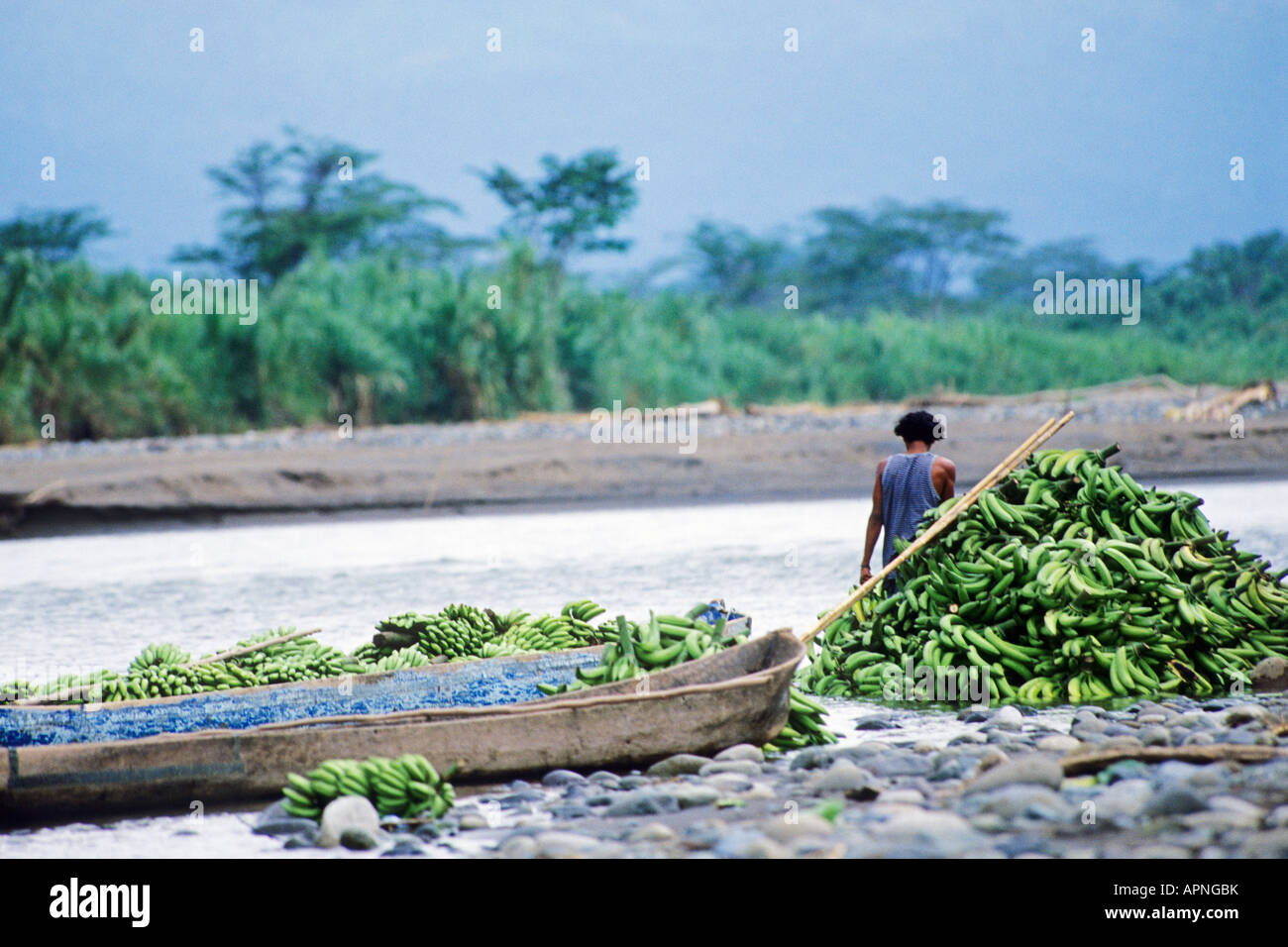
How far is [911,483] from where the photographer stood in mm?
6883

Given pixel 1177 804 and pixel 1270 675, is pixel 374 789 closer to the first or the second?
pixel 1177 804

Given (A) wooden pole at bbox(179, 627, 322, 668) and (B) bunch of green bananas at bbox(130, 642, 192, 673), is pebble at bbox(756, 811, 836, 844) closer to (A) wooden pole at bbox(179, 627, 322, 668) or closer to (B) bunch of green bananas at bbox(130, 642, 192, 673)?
(A) wooden pole at bbox(179, 627, 322, 668)

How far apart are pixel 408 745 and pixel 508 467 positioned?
10.6 m

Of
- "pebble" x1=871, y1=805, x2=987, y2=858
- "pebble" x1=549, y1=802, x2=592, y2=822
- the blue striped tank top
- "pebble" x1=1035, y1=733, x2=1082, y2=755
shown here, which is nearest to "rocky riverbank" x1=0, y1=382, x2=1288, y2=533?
the blue striped tank top

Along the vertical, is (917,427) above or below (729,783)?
above

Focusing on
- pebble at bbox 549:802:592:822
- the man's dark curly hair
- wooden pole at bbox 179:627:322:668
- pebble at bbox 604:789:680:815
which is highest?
the man's dark curly hair

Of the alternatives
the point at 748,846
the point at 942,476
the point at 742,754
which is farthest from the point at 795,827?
the point at 942,476

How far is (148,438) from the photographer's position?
18.7m

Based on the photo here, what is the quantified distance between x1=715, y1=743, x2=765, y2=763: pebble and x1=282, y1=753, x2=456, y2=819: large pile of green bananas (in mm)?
997

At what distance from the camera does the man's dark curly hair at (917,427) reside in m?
6.81

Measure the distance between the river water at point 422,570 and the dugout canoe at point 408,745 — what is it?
1.02m

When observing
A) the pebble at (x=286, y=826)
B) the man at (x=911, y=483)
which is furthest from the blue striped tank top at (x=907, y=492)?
the pebble at (x=286, y=826)

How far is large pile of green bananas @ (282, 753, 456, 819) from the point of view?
4.68 meters

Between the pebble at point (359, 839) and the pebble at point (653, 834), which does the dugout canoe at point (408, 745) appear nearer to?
the pebble at point (359, 839)
